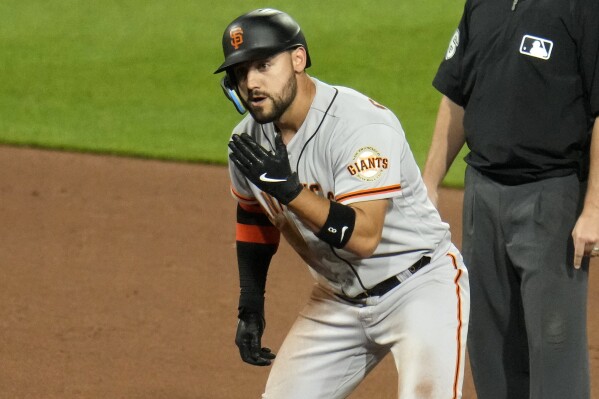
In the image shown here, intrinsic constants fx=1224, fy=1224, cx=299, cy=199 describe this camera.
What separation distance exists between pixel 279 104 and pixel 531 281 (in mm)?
1110

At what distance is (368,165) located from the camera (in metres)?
3.68

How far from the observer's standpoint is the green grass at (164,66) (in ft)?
33.0

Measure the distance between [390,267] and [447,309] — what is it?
225 millimetres

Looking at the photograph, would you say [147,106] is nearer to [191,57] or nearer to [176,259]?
[191,57]

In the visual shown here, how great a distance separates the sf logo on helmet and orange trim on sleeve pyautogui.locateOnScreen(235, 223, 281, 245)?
779 mm

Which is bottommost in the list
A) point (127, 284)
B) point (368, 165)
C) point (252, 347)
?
point (127, 284)

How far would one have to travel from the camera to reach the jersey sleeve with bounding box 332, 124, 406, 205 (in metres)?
3.66

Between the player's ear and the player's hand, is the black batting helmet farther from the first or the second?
the player's hand

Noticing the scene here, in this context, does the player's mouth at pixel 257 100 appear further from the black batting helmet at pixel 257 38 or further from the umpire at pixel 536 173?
the umpire at pixel 536 173

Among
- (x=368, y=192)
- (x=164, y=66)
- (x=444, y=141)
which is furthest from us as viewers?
(x=164, y=66)

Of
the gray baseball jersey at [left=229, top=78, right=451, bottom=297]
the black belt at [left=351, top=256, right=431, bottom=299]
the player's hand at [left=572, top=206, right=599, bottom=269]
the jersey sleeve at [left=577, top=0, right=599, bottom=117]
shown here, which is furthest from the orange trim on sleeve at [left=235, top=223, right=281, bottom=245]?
the jersey sleeve at [left=577, top=0, right=599, bottom=117]

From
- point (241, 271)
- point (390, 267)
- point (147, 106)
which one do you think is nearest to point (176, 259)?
point (241, 271)

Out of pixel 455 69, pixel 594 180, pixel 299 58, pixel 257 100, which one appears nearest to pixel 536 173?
pixel 594 180

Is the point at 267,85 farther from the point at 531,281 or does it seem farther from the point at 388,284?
the point at 531,281
